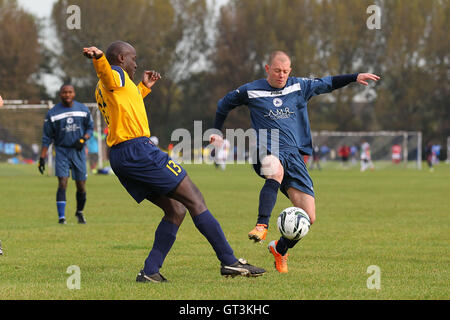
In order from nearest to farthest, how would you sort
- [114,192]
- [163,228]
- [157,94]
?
[163,228]
[114,192]
[157,94]

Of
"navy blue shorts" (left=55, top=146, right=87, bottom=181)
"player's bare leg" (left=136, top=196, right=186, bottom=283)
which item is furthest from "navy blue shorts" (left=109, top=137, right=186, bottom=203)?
"navy blue shorts" (left=55, top=146, right=87, bottom=181)

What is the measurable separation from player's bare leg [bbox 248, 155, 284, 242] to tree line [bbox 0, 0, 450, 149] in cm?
5103

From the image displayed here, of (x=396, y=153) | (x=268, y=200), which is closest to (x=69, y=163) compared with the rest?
(x=268, y=200)

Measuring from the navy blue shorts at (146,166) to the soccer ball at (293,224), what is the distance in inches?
51.9

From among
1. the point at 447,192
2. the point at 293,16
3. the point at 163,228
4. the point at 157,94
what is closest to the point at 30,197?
the point at 447,192

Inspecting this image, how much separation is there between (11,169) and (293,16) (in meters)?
33.9

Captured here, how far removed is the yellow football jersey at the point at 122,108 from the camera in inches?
252

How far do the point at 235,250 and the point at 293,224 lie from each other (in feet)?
→ 7.43

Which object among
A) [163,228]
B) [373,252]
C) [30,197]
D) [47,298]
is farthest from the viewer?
[30,197]

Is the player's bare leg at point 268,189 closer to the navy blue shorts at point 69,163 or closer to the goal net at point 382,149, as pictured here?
the navy blue shorts at point 69,163

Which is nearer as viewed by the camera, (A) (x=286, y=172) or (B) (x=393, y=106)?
(A) (x=286, y=172)

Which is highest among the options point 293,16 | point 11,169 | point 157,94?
point 293,16
